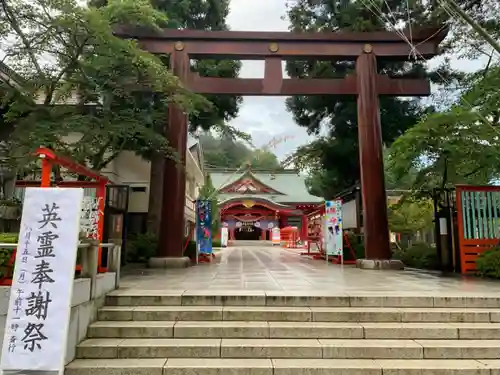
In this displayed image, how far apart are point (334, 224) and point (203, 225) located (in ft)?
13.5

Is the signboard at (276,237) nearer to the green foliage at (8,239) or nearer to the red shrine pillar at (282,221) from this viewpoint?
the red shrine pillar at (282,221)

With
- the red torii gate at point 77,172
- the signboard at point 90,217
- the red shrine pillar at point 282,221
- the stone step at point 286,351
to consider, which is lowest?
the stone step at point 286,351

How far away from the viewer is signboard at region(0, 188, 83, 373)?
3.53m

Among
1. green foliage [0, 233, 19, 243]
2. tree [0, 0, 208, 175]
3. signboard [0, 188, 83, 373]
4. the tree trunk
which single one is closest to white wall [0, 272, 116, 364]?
signboard [0, 188, 83, 373]

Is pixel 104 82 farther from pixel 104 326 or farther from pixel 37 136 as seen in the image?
pixel 104 326

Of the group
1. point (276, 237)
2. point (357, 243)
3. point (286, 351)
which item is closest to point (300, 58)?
point (357, 243)

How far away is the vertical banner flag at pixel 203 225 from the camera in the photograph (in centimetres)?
1180

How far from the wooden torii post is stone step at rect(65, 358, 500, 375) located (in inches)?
255

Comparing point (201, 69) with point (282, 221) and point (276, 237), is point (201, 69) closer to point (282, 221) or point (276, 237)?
point (276, 237)

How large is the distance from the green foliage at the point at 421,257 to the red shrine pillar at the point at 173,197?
680 cm

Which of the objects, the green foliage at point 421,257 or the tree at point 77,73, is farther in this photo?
the green foliage at point 421,257

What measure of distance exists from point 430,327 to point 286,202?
29214 millimetres

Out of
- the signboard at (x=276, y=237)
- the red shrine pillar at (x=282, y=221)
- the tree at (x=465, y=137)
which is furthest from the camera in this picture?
the red shrine pillar at (x=282, y=221)

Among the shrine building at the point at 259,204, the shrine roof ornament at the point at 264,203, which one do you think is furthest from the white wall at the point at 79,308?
the shrine building at the point at 259,204
